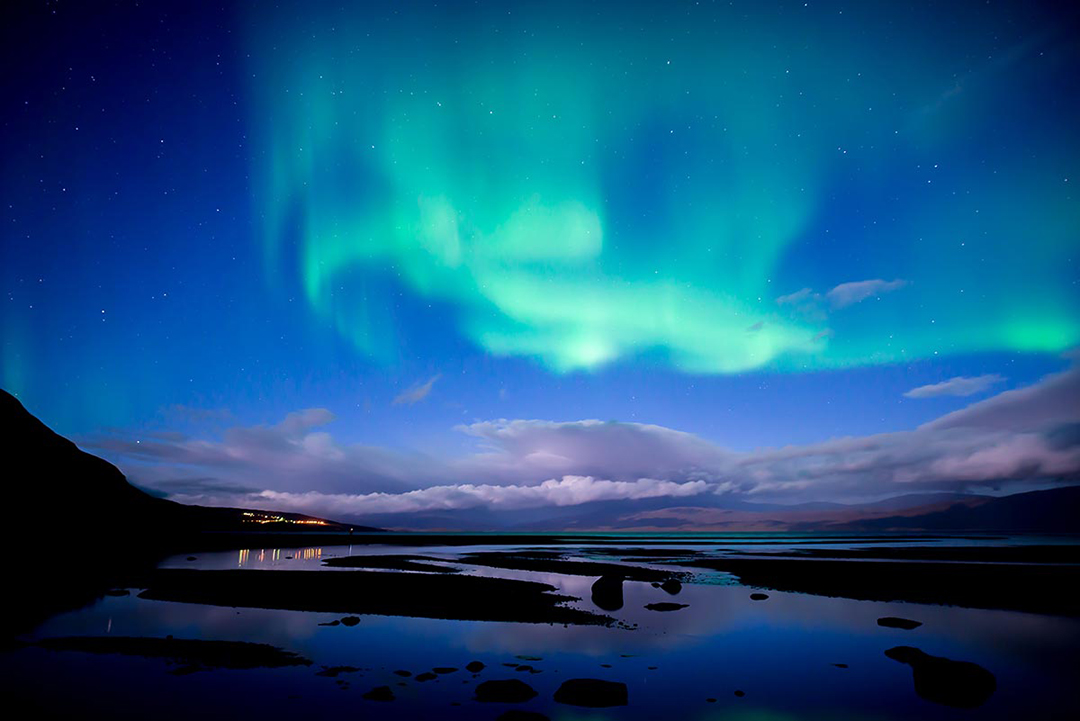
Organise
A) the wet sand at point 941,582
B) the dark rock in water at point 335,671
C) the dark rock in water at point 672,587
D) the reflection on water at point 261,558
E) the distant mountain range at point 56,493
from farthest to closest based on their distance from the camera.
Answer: the distant mountain range at point 56,493 < the reflection on water at point 261,558 < the dark rock in water at point 672,587 < the wet sand at point 941,582 < the dark rock in water at point 335,671

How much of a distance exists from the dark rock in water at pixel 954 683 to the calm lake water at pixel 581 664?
304mm

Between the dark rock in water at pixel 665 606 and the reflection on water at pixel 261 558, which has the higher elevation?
the dark rock in water at pixel 665 606

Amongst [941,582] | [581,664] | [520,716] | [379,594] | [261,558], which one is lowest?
[261,558]

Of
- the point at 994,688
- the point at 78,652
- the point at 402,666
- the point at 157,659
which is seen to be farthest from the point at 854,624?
the point at 78,652

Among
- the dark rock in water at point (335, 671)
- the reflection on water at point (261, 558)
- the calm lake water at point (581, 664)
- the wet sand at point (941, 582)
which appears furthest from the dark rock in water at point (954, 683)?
the reflection on water at point (261, 558)

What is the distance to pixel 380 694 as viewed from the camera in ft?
43.6

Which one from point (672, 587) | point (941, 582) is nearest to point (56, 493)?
point (672, 587)

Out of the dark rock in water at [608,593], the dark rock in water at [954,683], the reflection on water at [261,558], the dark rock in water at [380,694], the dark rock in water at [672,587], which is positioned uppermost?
the dark rock in water at [380,694]

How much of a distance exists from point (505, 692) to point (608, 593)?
16429mm

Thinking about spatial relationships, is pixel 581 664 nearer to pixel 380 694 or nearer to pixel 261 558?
pixel 380 694

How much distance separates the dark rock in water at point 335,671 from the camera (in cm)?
1508

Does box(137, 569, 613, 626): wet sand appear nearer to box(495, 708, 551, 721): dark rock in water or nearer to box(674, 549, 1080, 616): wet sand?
box(495, 708, 551, 721): dark rock in water

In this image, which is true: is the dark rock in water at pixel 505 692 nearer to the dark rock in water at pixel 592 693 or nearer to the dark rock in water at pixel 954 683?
the dark rock in water at pixel 592 693

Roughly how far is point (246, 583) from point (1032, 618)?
49.0 m
